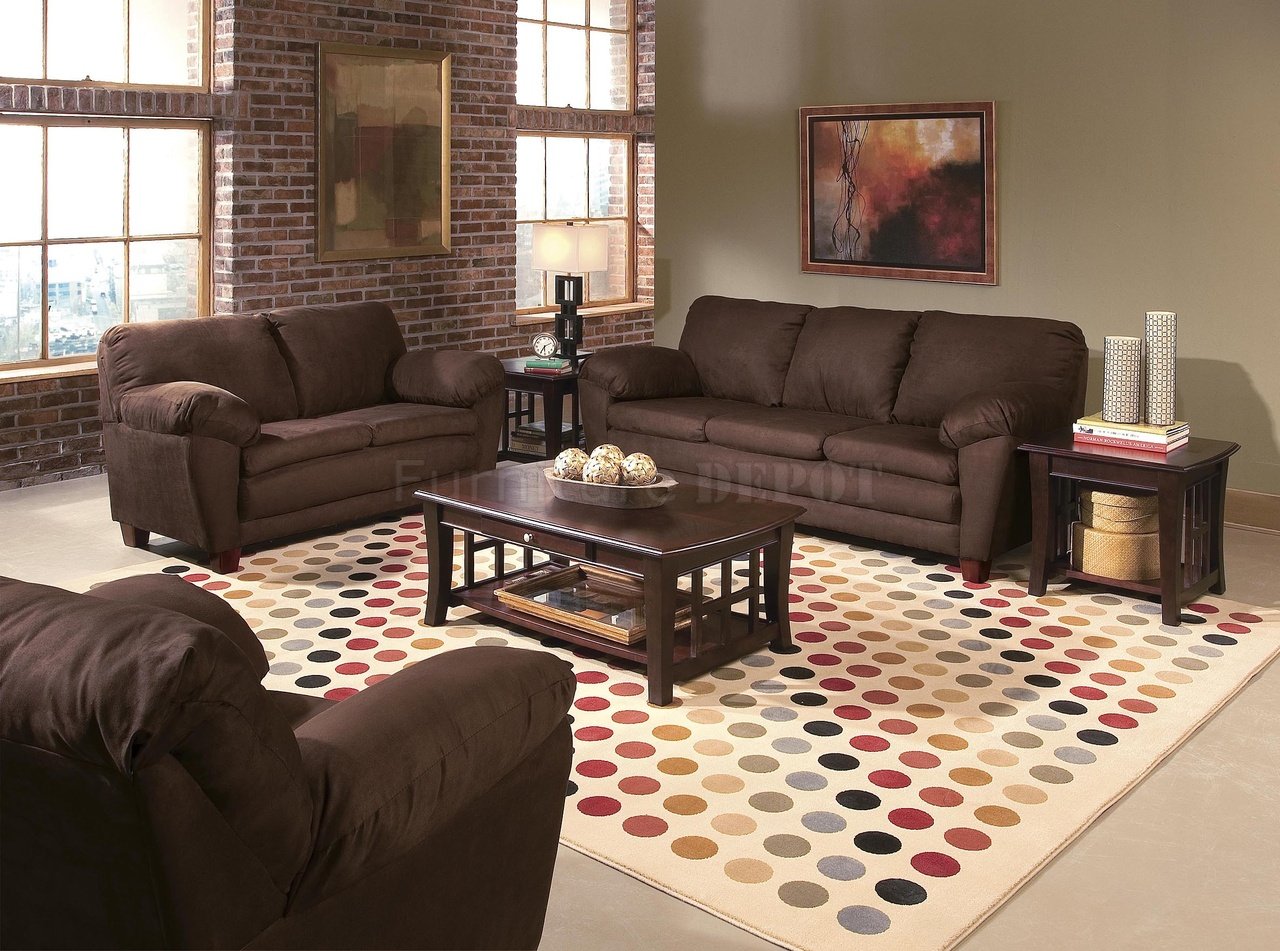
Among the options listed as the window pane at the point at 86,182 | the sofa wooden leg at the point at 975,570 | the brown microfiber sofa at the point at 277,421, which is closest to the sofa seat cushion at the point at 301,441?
the brown microfiber sofa at the point at 277,421

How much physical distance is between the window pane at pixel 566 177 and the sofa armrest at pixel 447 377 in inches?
130

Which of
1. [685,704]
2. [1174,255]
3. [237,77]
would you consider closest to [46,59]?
[237,77]

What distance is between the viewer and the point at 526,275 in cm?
927

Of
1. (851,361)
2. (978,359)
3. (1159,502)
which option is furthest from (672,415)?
(1159,502)

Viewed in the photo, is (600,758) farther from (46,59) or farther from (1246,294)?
(46,59)

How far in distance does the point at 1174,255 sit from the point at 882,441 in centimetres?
171

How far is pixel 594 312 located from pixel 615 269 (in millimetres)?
593

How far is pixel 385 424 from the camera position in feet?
19.0

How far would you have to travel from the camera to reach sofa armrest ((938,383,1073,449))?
503 centimetres

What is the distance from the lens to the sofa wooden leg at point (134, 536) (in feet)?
18.0

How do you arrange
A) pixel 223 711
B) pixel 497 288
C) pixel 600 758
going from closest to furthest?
pixel 223 711 < pixel 600 758 < pixel 497 288

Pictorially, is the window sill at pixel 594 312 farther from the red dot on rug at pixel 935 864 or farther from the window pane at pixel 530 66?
the red dot on rug at pixel 935 864

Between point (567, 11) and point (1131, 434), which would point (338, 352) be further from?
point (567, 11)

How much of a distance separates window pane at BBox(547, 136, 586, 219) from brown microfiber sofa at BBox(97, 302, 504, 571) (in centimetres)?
Answer: 308
